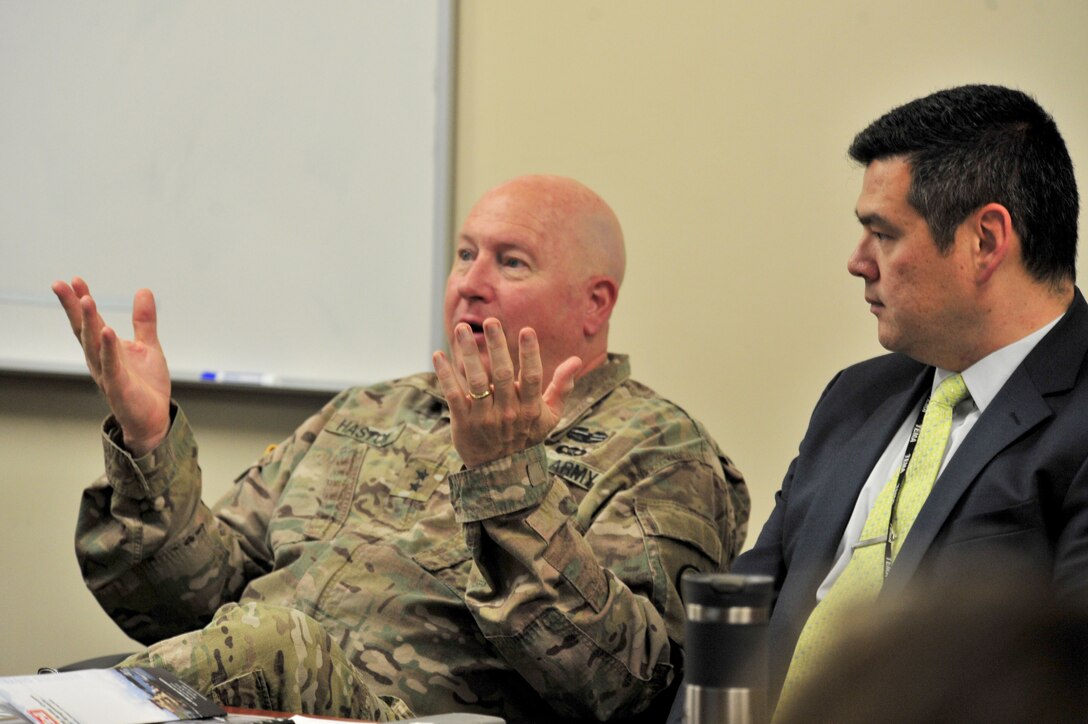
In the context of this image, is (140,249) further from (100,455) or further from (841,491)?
(841,491)

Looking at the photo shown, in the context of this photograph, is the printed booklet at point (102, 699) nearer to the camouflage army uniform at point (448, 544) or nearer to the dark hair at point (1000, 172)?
the camouflage army uniform at point (448, 544)

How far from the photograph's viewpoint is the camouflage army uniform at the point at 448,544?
1781 millimetres

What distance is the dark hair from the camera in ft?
5.46

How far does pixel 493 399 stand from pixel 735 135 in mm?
1009

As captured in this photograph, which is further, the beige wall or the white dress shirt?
the beige wall

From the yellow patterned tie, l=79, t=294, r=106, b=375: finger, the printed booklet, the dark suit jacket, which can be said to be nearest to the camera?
the printed booklet

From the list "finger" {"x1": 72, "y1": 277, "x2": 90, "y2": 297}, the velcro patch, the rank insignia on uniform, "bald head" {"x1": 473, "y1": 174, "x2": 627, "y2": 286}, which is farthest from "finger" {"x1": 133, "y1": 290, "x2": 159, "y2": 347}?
the rank insignia on uniform

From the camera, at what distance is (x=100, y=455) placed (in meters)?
3.02

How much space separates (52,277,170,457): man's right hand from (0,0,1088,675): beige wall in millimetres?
827

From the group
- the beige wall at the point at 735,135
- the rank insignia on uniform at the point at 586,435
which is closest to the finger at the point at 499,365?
the rank insignia on uniform at the point at 586,435

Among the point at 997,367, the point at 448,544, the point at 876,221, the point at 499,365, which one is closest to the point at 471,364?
the point at 499,365

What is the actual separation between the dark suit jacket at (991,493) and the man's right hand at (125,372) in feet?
3.22

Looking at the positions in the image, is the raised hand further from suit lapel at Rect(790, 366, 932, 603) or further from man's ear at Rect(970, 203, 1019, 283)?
man's ear at Rect(970, 203, 1019, 283)

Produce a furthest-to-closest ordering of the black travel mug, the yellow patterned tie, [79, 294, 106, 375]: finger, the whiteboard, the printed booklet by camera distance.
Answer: the whiteboard
[79, 294, 106, 375]: finger
the yellow patterned tie
the printed booklet
the black travel mug
